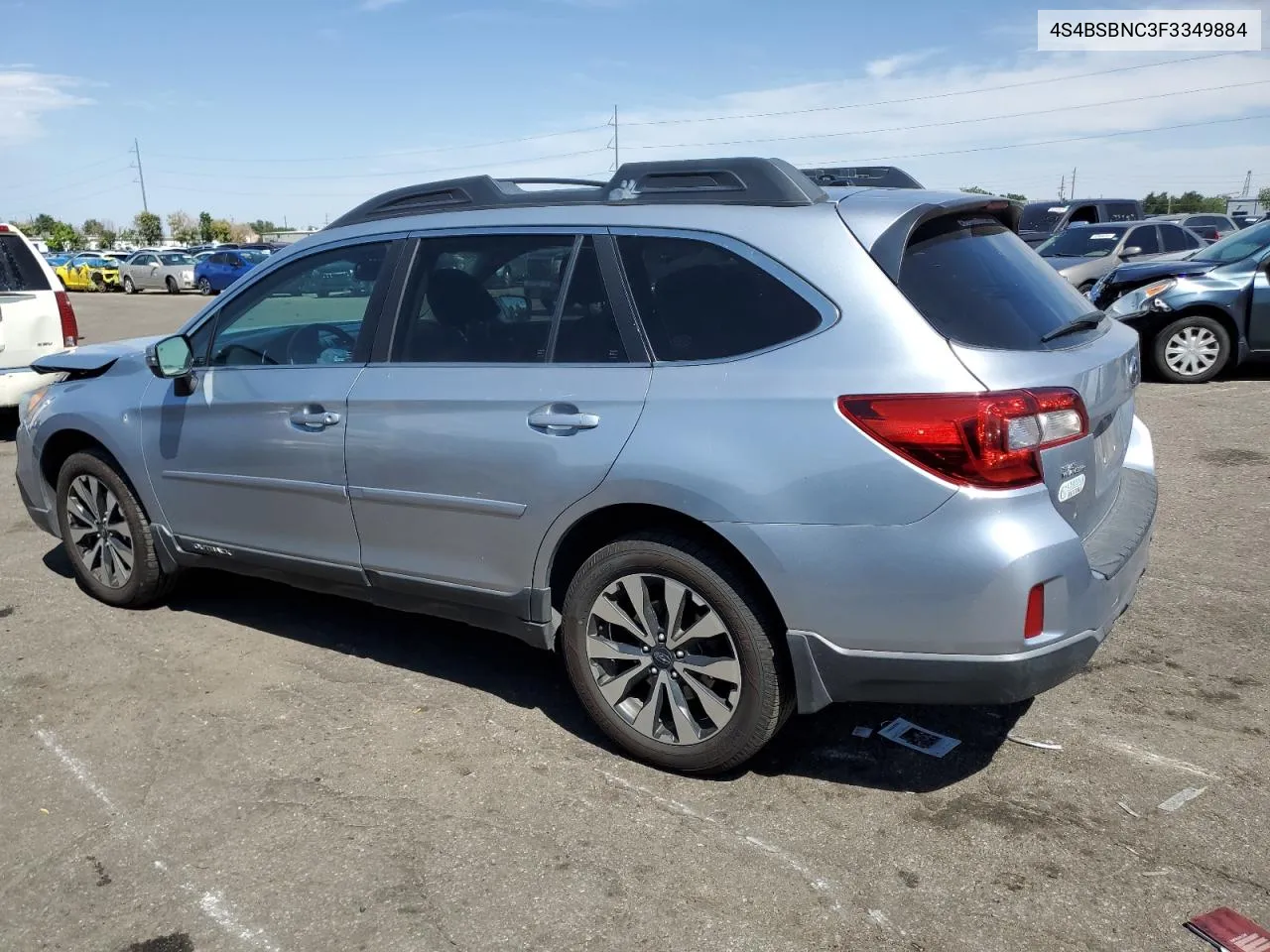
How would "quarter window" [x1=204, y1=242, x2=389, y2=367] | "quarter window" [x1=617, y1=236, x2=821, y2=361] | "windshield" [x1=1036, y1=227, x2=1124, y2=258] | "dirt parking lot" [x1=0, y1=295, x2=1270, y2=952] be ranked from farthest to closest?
"windshield" [x1=1036, y1=227, x2=1124, y2=258], "quarter window" [x1=204, y1=242, x2=389, y2=367], "quarter window" [x1=617, y1=236, x2=821, y2=361], "dirt parking lot" [x1=0, y1=295, x2=1270, y2=952]

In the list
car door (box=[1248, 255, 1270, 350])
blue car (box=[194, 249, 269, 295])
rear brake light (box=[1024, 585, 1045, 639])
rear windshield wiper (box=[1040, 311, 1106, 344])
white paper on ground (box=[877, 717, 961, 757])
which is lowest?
white paper on ground (box=[877, 717, 961, 757])

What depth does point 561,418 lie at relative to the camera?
3.43 meters

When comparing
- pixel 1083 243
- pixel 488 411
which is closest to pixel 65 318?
pixel 488 411

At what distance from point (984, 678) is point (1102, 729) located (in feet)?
3.37

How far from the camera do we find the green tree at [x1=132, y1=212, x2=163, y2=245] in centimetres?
10906

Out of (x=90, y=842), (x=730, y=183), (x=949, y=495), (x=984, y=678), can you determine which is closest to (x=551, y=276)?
(x=730, y=183)

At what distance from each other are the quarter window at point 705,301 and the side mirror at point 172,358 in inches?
84.0

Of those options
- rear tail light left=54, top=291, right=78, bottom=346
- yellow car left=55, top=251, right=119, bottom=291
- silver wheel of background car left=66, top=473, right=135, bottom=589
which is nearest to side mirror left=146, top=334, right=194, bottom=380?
silver wheel of background car left=66, top=473, right=135, bottom=589

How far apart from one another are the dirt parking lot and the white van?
527 cm

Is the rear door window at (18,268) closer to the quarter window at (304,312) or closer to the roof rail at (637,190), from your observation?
the quarter window at (304,312)

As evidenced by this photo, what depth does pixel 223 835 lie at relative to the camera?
10.5 ft

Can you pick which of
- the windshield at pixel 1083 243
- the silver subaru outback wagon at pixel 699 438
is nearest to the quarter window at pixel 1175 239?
the windshield at pixel 1083 243

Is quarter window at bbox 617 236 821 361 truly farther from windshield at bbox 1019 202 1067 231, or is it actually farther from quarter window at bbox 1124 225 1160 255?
windshield at bbox 1019 202 1067 231

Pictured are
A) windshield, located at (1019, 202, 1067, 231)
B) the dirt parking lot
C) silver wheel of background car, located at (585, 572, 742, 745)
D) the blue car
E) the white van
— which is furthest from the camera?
the blue car
